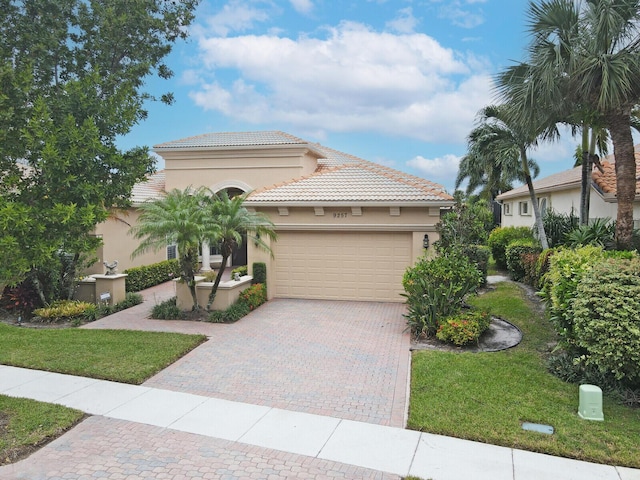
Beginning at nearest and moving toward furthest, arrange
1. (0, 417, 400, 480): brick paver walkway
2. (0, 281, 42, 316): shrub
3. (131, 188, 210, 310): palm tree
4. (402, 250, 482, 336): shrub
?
(0, 417, 400, 480): brick paver walkway → (402, 250, 482, 336): shrub → (131, 188, 210, 310): palm tree → (0, 281, 42, 316): shrub

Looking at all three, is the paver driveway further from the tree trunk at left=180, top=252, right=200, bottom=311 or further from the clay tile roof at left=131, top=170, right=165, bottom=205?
the clay tile roof at left=131, top=170, right=165, bottom=205

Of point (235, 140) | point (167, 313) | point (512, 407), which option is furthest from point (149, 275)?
point (512, 407)

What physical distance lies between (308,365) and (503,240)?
16062mm

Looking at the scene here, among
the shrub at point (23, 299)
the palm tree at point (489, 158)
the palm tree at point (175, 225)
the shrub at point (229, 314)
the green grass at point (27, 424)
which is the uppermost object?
the palm tree at point (489, 158)

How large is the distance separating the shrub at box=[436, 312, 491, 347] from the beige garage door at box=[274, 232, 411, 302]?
4539mm

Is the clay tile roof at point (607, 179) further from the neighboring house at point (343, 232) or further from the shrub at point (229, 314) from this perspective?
the shrub at point (229, 314)

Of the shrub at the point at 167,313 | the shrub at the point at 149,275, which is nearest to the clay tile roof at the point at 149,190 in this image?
the shrub at the point at 149,275

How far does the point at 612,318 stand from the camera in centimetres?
675

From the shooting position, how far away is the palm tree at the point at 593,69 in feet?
30.6

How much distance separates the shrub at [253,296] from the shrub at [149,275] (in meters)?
3.07

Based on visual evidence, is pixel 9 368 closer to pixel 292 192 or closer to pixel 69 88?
pixel 69 88

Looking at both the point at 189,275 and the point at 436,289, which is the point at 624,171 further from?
the point at 189,275

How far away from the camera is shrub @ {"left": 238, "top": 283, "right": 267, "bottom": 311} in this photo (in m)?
13.5

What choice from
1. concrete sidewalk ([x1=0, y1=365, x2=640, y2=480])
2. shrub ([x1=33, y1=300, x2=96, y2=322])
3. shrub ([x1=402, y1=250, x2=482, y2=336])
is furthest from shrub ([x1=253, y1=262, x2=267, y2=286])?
concrete sidewalk ([x1=0, y1=365, x2=640, y2=480])
